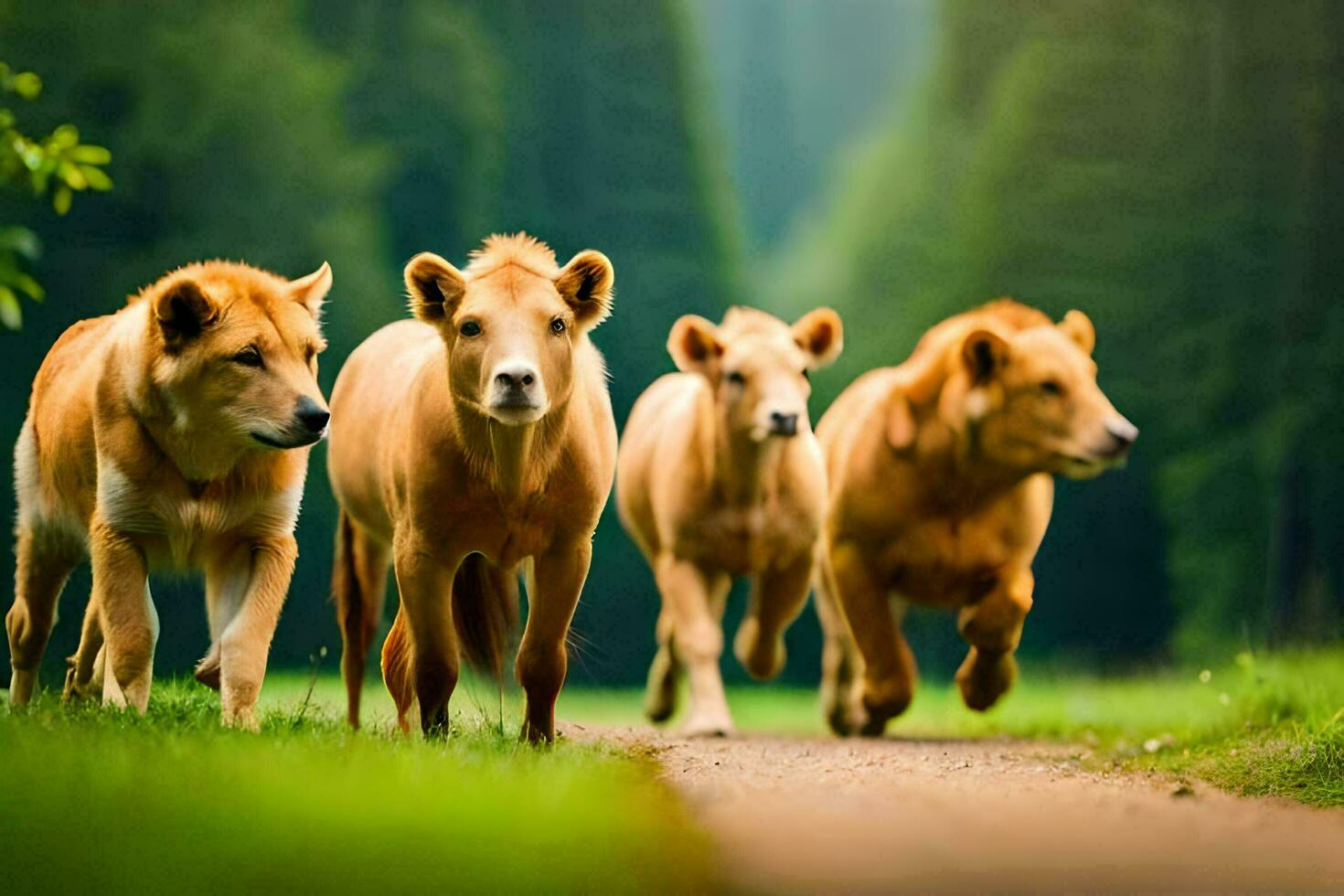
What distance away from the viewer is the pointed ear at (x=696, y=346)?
265 inches

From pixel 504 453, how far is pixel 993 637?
2792 mm

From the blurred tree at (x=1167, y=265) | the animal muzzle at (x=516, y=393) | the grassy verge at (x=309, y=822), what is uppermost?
the blurred tree at (x=1167, y=265)

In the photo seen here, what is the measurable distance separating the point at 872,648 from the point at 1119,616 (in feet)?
17.3

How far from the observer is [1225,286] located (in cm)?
1111

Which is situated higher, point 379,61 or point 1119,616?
point 379,61

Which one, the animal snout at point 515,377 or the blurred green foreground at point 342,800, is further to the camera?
the animal snout at point 515,377

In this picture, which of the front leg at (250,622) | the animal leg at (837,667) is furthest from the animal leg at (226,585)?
the animal leg at (837,667)

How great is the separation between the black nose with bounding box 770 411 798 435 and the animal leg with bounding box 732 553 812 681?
95 centimetres

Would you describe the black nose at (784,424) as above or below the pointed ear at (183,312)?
above

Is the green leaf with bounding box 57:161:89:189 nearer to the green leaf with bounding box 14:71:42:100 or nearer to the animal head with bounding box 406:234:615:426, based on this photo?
the green leaf with bounding box 14:71:42:100

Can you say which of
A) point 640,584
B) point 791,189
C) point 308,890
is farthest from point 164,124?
point 308,890

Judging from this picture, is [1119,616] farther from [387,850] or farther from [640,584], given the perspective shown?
[387,850]

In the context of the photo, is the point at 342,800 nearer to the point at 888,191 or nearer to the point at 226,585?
the point at 226,585

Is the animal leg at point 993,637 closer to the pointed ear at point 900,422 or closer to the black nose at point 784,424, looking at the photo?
the pointed ear at point 900,422
